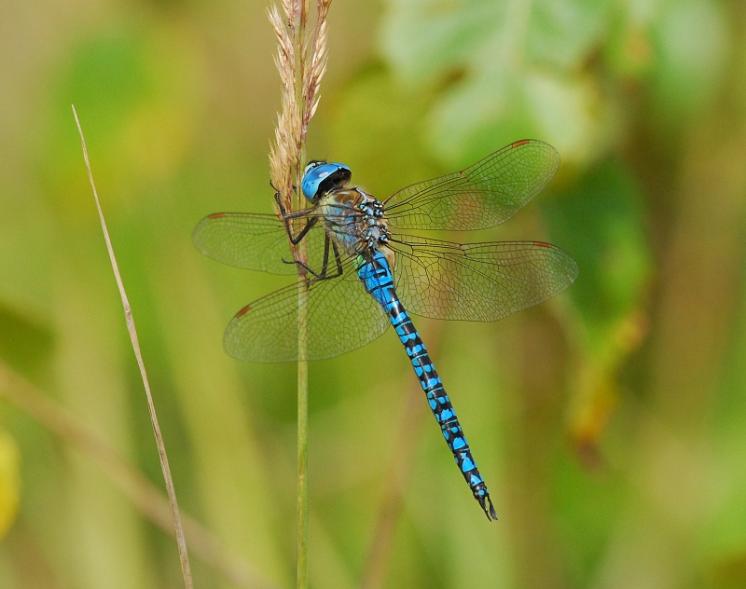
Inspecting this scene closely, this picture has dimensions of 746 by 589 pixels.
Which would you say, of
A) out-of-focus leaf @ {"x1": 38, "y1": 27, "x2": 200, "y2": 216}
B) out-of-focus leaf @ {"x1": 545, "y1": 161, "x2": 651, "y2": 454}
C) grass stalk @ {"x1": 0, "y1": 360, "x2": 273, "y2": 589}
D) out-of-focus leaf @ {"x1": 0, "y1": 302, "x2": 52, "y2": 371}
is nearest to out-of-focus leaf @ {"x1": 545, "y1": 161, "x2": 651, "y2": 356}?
out-of-focus leaf @ {"x1": 545, "y1": 161, "x2": 651, "y2": 454}

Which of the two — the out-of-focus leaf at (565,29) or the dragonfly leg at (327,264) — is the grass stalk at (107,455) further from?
the out-of-focus leaf at (565,29)

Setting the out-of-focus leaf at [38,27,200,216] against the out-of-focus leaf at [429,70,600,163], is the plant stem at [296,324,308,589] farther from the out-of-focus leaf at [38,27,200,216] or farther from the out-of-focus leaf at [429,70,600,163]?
the out-of-focus leaf at [38,27,200,216]

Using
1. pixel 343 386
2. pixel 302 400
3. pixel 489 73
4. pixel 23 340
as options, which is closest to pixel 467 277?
pixel 489 73

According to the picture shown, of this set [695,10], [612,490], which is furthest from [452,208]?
[612,490]

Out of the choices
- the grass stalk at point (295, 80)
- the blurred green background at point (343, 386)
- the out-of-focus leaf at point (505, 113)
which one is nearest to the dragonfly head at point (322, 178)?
the blurred green background at point (343, 386)

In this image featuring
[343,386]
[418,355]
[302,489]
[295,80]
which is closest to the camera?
[302,489]

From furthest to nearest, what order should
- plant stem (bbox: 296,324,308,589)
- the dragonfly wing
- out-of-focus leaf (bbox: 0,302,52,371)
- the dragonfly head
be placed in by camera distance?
1. the dragonfly head
2. the dragonfly wing
3. out-of-focus leaf (bbox: 0,302,52,371)
4. plant stem (bbox: 296,324,308,589)

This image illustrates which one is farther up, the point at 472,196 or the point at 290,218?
the point at 472,196

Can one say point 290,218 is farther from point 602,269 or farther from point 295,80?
point 602,269
